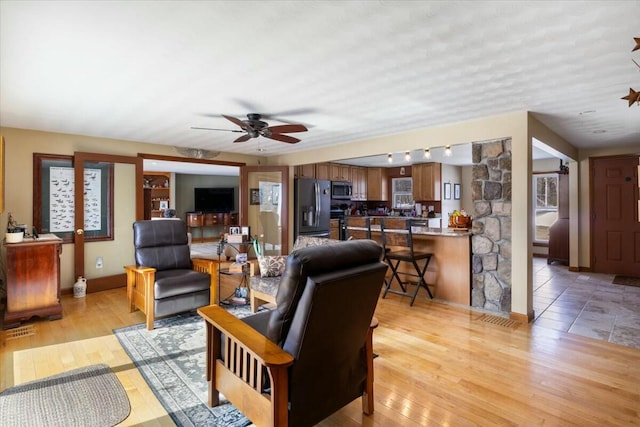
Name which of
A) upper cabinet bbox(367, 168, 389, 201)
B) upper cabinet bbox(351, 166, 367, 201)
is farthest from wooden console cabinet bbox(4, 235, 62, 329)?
upper cabinet bbox(367, 168, 389, 201)

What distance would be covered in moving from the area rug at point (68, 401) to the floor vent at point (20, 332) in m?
1.18

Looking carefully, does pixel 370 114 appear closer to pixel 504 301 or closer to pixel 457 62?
pixel 457 62

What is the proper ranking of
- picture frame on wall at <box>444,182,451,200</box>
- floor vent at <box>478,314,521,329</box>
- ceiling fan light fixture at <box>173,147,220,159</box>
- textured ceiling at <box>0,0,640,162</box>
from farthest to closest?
1. picture frame on wall at <box>444,182,451,200</box>
2. ceiling fan light fixture at <box>173,147,220,159</box>
3. floor vent at <box>478,314,521,329</box>
4. textured ceiling at <box>0,0,640,162</box>

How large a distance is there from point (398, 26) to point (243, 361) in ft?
6.69

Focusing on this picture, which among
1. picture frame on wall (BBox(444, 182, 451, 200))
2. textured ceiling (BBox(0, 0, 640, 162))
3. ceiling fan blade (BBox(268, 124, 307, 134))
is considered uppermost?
textured ceiling (BBox(0, 0, 640, 162))

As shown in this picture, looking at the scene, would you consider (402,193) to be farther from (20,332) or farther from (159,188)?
(20,332)

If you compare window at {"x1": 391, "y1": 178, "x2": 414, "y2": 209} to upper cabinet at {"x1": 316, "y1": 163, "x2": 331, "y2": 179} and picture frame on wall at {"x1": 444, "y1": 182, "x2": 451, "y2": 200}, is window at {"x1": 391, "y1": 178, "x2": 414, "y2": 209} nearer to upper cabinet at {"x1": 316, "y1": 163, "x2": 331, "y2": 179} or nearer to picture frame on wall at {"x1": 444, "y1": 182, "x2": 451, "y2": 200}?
picture frame on wall at {"x1": 444, "y1": 182, "x2": 451, "y2": 200}

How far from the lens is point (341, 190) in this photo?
7.75 m

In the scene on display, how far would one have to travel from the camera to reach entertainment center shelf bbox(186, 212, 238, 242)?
34.8 feet

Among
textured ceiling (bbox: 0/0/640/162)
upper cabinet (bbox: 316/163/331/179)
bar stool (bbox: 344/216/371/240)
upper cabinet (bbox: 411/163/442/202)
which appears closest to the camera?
textured ceiling (bbox: 0/0/640/162)

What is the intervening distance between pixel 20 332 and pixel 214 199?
26.1 ft

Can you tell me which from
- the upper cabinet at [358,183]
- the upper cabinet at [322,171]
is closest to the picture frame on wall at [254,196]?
the upper cabinet at [322,171]

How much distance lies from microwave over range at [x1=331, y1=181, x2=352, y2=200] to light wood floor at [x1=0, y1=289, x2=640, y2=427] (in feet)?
13.6

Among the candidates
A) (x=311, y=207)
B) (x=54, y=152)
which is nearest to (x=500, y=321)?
(x=311, y=207)
